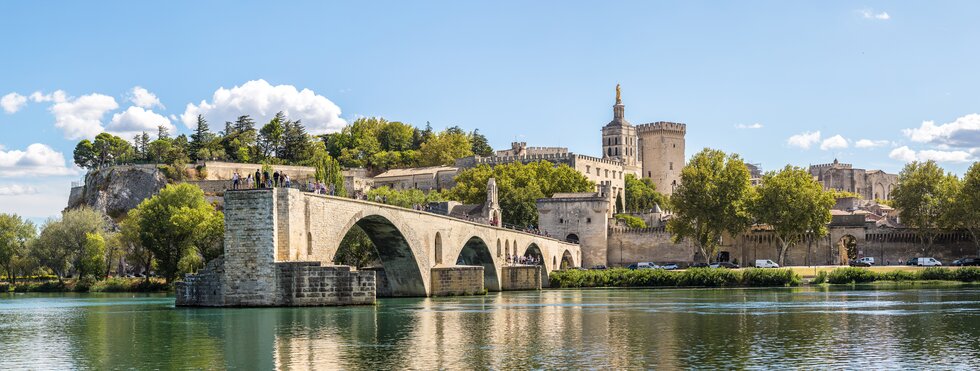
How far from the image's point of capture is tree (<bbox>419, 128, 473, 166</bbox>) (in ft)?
466

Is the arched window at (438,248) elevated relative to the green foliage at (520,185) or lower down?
lower down

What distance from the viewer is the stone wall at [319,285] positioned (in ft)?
140

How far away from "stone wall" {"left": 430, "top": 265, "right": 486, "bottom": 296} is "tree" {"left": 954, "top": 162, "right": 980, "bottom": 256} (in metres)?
38.8

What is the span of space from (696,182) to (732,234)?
Answer: 4.58m

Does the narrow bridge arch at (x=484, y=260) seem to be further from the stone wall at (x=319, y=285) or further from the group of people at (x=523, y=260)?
the stone wall at (x=319, y=285)

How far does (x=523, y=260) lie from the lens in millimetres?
74875

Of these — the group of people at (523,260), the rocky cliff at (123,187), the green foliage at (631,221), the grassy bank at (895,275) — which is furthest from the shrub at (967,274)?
the rocky cliff at (123,187)

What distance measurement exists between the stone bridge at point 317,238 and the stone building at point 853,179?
107m

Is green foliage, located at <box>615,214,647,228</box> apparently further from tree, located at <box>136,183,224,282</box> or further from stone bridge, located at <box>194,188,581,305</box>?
tree, located at <box>136,183,224,282</box>

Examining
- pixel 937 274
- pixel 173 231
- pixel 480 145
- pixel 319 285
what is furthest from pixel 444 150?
pixel 319 285

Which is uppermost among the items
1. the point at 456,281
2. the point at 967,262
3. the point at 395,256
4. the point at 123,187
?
the point at 123,187

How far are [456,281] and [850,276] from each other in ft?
87.4

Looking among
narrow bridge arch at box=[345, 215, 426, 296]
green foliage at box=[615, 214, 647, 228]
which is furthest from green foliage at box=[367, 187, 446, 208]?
narrow bridge arch at box=[345, 215, 426, 296]

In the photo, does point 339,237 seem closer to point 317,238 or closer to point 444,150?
point 317,238
